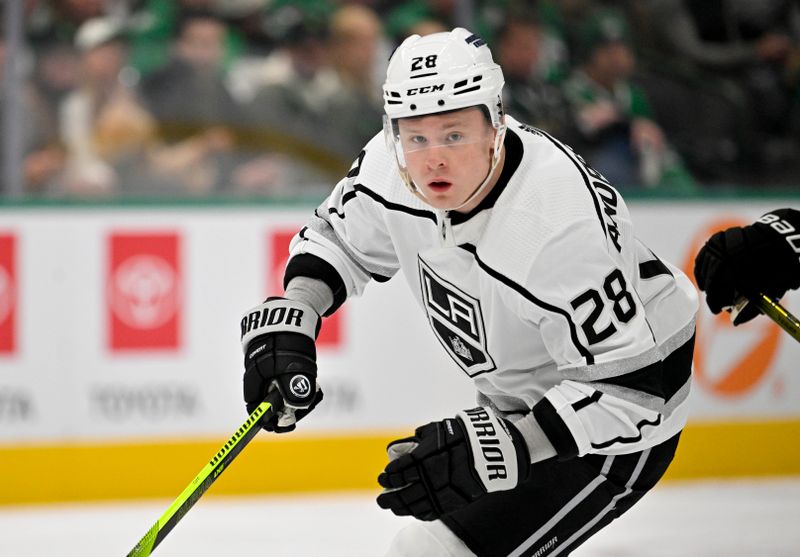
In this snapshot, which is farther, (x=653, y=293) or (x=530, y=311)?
(x=653, y=293)

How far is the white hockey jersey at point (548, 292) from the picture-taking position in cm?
196

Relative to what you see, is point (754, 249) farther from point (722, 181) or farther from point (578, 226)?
point (722, 181)

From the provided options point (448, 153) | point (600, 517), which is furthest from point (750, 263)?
point (448, 153)

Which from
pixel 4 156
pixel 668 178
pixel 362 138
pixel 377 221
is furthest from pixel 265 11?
pixel 377 221

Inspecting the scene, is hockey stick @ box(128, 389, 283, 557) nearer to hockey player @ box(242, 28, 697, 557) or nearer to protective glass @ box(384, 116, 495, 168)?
hockey player @ box(242, 28, 697, 557)

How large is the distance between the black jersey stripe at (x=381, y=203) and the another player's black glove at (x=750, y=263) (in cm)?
79

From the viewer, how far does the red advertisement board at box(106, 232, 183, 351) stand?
4.43m

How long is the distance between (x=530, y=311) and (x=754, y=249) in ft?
2.78

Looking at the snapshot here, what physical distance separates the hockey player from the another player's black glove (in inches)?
14.9

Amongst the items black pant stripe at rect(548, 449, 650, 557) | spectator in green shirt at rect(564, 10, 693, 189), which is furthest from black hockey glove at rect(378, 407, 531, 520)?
spectator in green shirt at rect(564, 10, 693, 189)

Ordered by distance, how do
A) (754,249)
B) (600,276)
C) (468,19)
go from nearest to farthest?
(600,276), (754,249), (468,19)

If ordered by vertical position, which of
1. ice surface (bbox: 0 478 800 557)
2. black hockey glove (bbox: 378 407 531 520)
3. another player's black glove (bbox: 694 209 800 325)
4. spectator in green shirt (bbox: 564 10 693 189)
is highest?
spectator in green shirt (bbox: 564 10 693 189)

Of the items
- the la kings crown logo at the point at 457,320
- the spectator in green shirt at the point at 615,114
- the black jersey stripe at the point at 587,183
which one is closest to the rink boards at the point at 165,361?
the spectator in green shirt at the point at 615,114

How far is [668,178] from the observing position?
16.8ft
